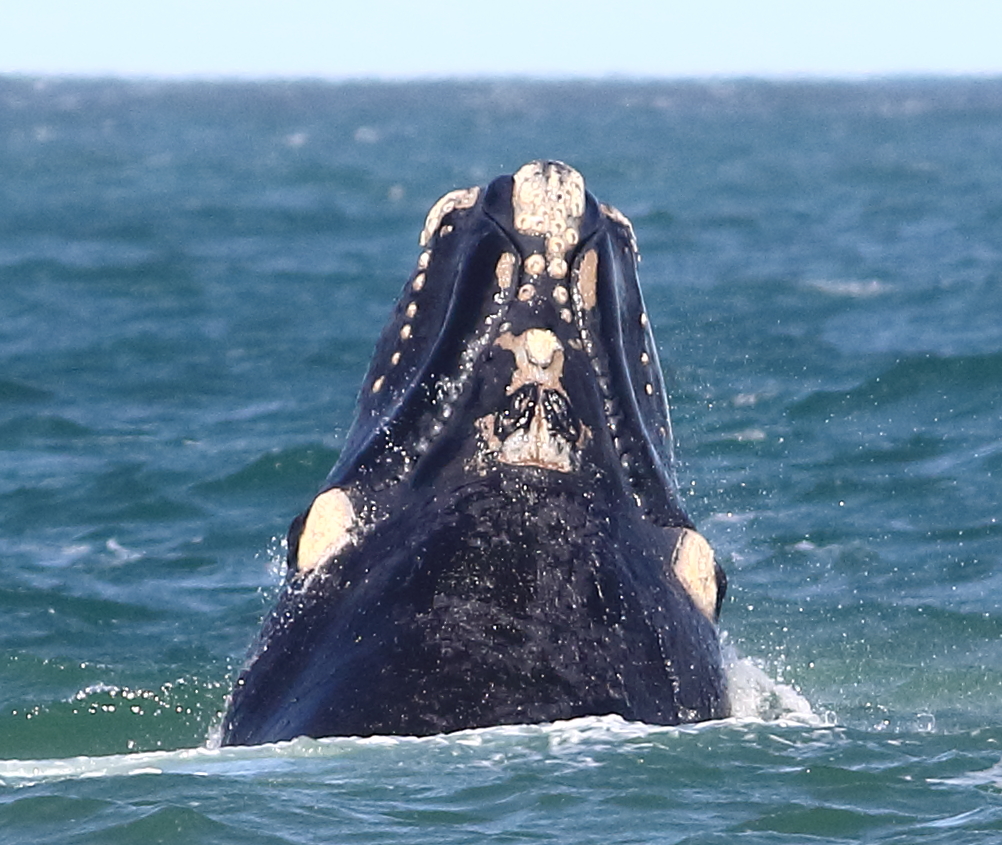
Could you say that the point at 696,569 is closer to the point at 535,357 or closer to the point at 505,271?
the point at 535,357

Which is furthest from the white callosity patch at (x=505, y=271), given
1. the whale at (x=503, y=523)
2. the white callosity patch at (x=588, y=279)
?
the white callosity patch at (x=588, y=279)

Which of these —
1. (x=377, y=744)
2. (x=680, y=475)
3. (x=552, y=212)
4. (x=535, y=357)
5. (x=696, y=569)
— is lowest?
(x=377, y=744)

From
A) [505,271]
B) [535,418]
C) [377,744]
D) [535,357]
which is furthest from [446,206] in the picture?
[377,744]

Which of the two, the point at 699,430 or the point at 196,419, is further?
Result: the point at 196,419

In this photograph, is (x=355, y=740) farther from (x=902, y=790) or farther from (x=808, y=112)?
(x=808, y=112)

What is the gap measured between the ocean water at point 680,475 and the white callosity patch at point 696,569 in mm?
479

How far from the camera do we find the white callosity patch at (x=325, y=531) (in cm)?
799

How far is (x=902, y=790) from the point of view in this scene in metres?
7.71

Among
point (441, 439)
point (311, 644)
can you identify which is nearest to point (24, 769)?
point (311, 644)

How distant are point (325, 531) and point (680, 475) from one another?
7.90 meters

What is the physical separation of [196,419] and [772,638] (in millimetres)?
8777

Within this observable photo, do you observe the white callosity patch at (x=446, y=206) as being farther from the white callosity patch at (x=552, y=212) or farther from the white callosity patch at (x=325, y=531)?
the white callosity patch at (x=325, y=531)

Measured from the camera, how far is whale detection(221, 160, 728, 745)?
7188mm

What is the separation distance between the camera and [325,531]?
800 centimetres
